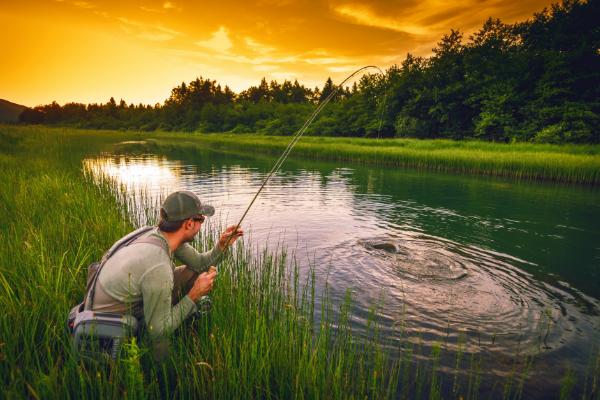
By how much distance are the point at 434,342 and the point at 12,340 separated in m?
4.90

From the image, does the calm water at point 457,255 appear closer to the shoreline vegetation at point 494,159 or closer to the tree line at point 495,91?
the shoreline vegetation at point 494,159

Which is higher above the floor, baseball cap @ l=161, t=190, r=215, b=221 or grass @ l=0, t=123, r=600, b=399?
baseball cap @ l=161, t=190, r=215, b=221

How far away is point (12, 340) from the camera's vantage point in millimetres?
→ 2674

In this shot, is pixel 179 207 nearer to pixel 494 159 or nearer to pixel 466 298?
pixel 466 298

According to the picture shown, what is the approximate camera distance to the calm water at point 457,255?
5.07m

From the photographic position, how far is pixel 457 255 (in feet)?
27.6

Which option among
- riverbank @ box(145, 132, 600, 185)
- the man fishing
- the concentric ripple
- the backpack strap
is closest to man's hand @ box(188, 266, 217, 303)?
the man fishing

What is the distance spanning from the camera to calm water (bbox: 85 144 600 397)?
5.07 m

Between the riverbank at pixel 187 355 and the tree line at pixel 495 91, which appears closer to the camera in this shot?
the riverbank at pixel 187 355

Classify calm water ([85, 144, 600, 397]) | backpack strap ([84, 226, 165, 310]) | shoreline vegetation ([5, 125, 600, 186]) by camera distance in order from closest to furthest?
backpack strap ([84, 226, 165, 310]) < calm water ([85, 144, 600, 397]) < shoreline vegetation ([5, 125, 600, 186])

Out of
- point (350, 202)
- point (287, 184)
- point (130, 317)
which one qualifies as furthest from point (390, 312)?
point (287, 184)

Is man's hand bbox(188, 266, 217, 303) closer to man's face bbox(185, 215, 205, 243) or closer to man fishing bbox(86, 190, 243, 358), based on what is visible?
man fishing bbox(86, 190, 243, 358)

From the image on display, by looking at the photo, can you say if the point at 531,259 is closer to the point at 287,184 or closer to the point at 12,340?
the point at 12,340

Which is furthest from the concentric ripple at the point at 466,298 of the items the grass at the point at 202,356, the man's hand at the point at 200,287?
the man's hand at the point at 200,287
